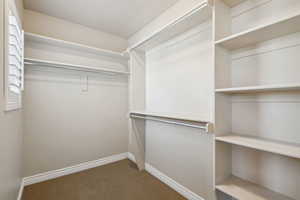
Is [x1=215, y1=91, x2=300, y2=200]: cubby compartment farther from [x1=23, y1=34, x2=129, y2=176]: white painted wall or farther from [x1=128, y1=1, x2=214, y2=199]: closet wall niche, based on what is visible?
[x1=23, y1=34, x2=129, y2=176]: white painted wall

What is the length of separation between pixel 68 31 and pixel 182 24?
1887 millimetres

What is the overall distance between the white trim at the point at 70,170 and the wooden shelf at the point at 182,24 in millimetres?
2132

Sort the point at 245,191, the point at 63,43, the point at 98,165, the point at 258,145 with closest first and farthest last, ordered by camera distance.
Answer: the point at 258,145, the point at 245,191, the point at 63,43, the point at 98,165

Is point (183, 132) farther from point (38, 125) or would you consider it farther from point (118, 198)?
point (38, 125)

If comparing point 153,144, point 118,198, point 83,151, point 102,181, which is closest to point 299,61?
point 153,144

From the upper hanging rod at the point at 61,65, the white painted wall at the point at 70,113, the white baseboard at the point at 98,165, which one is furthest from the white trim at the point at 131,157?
the upper hanging rod at the point at 61,65

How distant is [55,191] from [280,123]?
8.62 ft

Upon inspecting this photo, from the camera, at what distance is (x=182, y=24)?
1615 mm

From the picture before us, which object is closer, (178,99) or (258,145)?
(258,145)

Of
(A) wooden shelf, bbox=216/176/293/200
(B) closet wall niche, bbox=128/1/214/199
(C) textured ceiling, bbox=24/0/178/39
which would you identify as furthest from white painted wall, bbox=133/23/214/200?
(C) textured ceiling, bbox=24/0/178/39

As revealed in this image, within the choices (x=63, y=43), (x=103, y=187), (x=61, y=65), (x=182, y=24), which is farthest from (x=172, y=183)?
(x=63, y=43)

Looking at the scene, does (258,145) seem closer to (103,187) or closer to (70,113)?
(103,187)

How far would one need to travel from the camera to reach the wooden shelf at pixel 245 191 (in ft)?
3.39

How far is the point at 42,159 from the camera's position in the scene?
6.99ft
